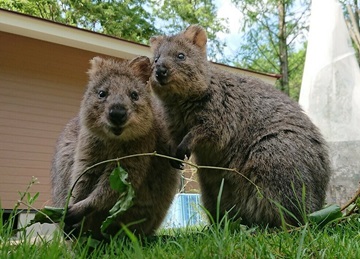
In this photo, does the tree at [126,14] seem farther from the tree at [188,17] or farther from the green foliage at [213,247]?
the green foliage at [213,247]

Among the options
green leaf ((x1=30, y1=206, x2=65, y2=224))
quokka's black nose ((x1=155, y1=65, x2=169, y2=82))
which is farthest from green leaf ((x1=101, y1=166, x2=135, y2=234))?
Result: quokka's black nose ((x1=155, y1=65, x2=169, y2=82))

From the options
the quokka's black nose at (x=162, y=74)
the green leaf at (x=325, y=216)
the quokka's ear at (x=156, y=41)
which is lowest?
the green leaf at (x=325, y=216)

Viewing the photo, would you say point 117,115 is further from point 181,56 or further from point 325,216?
point 325,216

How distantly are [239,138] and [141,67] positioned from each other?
1095 millimetres

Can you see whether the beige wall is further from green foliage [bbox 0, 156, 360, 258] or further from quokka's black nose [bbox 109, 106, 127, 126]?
green foliage [bbox 0, 156, 360, 258]

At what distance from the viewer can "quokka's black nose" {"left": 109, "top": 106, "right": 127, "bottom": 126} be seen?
3.55 meters

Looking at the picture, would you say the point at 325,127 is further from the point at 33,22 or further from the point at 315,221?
the point at 33,22

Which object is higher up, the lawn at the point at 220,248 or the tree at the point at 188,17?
the tree at the point at 188,17

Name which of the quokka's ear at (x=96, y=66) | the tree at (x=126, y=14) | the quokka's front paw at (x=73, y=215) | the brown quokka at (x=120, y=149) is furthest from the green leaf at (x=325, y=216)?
the tree at (x=126, y=14)

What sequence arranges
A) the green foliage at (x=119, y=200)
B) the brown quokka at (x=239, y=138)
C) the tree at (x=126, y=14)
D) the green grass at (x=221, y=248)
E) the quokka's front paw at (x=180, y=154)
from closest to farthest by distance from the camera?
1. the green grass at (x=221, y=248)
2. the green foliage at (x=119, y=200)
3. the quokka's front paw at (x=180, y=154)
4. the brown quokka at (x=239, y=138)
5. the tree at (x=126, y=14)

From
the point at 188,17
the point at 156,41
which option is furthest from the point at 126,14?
the point at 156,41

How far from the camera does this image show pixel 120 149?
385 cm

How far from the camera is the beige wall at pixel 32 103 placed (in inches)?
418

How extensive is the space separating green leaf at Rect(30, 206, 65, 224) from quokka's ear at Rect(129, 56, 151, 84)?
1.40 m
